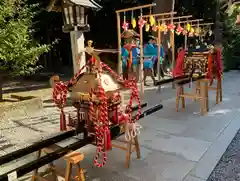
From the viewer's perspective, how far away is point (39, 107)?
5.78 metres

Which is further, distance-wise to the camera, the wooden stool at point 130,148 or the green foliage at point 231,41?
the green foliage at point 231,41

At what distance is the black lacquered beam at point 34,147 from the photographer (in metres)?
1.91

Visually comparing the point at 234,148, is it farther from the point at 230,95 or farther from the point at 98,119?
the point at 230,95

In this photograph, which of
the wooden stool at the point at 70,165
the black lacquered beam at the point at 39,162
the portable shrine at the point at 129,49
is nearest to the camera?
the black lacquered beam at the point at 39,162

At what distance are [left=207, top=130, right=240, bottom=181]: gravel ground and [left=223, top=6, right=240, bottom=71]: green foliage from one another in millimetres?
10533

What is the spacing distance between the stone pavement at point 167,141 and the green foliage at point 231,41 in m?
7.88

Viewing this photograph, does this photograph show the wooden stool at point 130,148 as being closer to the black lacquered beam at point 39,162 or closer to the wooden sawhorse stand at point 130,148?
the wooden sawhorse stand at point 130,148

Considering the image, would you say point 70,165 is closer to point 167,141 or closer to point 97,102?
point 97,102

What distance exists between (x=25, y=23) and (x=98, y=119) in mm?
4573

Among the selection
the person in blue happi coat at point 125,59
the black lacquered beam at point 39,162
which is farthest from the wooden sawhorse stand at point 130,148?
the person in blue happi coat at point 125,59

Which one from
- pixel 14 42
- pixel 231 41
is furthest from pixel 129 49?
pixel 231 41

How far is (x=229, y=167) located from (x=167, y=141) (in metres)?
0.98

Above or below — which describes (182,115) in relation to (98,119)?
below

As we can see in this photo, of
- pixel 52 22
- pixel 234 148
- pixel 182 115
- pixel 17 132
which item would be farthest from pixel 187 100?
pixel 52 22
